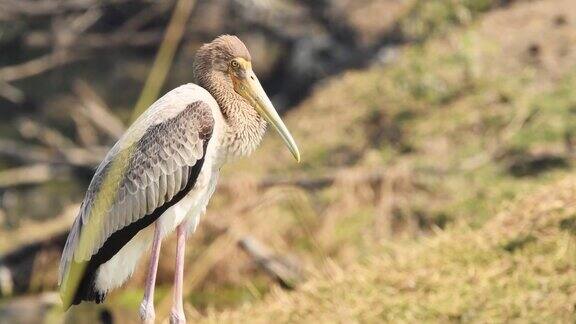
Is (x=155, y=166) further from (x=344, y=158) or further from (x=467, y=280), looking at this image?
(x=344, y=158)

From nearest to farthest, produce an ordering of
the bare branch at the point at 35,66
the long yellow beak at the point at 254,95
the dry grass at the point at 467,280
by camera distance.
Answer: the long yellow beak at the point at 254,95
the dry grass at the point at 467,280
the bare branch at the point at 35,66

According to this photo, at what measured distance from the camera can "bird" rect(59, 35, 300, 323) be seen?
505 centimetres

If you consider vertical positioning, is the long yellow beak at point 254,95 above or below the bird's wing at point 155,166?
above

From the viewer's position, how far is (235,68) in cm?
525

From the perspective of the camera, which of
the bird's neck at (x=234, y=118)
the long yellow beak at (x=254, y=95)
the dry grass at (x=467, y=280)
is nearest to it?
the bird's neck at (x=234, y=118)

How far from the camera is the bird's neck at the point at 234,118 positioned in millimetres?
5133

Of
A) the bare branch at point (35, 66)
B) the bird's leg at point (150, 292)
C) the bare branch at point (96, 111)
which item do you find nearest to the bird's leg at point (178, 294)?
the bird's leg at point (150, 292)

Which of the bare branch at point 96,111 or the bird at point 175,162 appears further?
the bare branch at point 96,111

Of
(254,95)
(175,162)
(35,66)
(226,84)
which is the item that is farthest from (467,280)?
(35,66)

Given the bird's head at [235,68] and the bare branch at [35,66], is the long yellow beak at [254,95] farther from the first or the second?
the bare branch at [35,66]

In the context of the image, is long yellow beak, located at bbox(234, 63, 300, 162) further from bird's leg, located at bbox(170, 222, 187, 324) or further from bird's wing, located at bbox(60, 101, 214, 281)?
bird's leg, located at bbox(170, 222, 187, 324)

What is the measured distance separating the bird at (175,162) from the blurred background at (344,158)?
0.43 meters

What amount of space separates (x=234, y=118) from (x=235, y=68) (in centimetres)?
23

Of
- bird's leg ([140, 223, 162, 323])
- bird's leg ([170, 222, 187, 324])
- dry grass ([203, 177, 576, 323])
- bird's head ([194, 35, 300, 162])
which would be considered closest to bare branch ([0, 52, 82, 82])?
dry grass ([203, 177, 576, 323])
